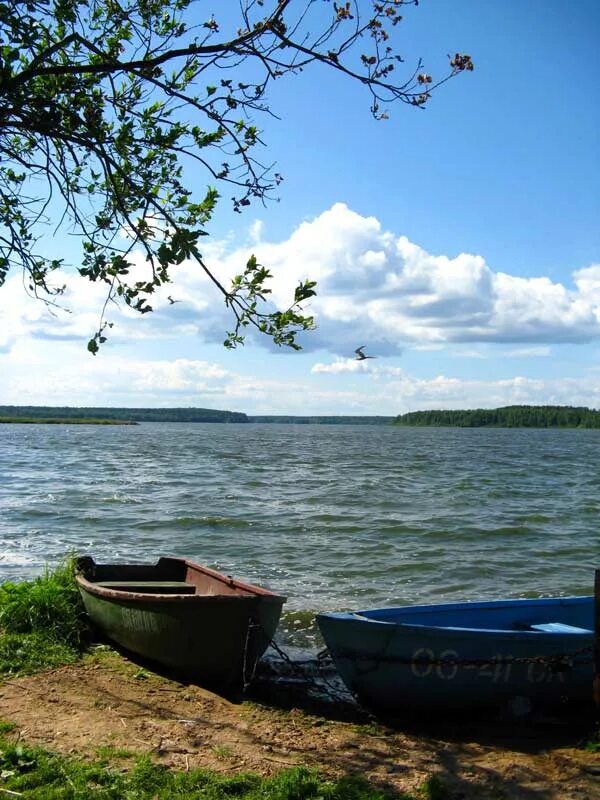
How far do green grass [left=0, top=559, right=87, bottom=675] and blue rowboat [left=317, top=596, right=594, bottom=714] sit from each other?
3278mm

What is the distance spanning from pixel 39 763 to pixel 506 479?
111 feet

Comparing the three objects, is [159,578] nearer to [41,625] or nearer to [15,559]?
[41,625]

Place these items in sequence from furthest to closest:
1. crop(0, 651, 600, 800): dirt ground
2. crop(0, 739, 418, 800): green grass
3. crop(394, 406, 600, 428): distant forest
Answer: crop(394, 406, 600, 428): distant forest, crop(0, 651, 600, 800): dirt ground, crop(0, 739, 418, 800): green grass

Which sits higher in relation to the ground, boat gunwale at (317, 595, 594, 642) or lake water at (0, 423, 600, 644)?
boat gunwale at (317, 595, 594, 642)

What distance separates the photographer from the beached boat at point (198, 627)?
816 cm

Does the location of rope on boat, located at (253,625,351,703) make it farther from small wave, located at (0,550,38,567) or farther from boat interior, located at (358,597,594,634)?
small wave, located at (0,550,38,567)

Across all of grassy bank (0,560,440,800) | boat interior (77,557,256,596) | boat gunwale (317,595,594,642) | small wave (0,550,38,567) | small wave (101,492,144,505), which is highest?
boat gunwale (317,595,594,642)

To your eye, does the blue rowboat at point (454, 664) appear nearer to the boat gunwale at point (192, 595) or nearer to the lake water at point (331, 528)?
the boat gunwale at point (192, 595)

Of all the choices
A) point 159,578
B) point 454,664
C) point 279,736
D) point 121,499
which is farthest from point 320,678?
point 121,499

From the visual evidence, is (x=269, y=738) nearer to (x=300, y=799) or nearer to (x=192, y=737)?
(x=192, y=737)

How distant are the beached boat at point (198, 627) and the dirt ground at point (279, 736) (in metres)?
0.27

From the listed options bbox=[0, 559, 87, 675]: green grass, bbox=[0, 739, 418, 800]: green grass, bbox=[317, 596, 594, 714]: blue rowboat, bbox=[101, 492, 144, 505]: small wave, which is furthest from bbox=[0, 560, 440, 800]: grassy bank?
bbox=[101, 492, 144, 505]: small wave

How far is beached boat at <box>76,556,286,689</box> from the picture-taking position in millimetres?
8164

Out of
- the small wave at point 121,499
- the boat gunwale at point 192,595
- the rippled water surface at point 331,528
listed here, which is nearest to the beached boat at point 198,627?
the boat gunwale at point 192,595
